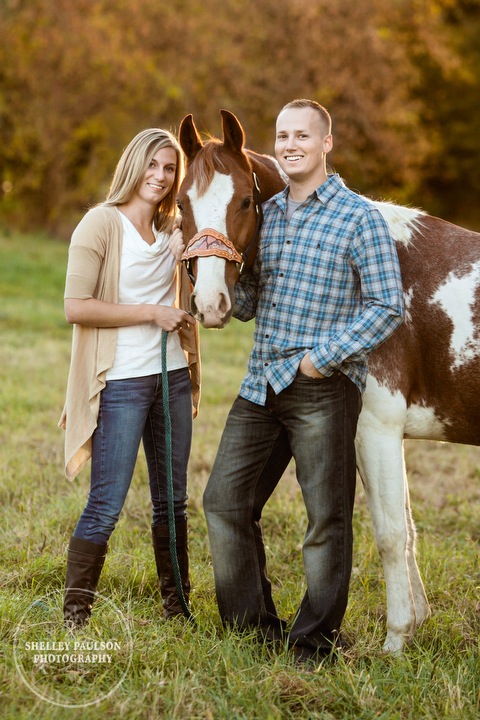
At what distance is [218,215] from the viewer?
3.00 m

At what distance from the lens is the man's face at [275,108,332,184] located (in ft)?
9.91

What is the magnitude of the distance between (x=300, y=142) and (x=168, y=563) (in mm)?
1888

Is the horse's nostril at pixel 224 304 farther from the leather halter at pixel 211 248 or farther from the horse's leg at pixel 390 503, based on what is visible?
the horse's leg at pixel 390 503

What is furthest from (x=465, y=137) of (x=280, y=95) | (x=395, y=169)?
(x=280, y=95)

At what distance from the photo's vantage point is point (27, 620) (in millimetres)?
3176

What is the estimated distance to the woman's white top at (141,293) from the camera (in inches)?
130

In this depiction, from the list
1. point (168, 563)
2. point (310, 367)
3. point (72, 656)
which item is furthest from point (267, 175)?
point (72, 656)

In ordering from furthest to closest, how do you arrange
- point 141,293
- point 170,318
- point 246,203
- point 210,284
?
A: point 141,293 < point 170,318 < point 246,203 < point 210,284

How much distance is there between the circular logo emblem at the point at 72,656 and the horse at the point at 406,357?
114 cm

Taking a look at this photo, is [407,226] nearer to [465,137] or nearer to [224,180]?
[224,180]

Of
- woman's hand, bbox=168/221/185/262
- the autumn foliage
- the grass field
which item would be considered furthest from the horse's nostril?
the autumn foliage

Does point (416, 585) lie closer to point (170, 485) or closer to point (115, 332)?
point (170, 485)

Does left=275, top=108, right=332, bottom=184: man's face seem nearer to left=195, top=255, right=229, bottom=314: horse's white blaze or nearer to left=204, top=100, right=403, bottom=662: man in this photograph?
left=204, top=100, right=403, bottom=662: man

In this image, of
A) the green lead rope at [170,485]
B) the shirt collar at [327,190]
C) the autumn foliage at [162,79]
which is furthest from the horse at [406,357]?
the autumn foliage at [162,79]
